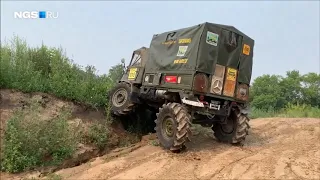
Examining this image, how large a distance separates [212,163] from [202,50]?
2709 mm

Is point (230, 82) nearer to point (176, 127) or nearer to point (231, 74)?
point (231, 74)

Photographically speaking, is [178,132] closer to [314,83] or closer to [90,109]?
[90,109]

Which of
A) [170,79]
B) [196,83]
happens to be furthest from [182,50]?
[196,83]

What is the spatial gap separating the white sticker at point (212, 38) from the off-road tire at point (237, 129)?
6.64ft

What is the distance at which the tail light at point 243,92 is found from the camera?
9.32 metres

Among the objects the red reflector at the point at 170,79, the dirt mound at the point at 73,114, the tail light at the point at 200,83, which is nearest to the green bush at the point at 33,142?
the dirt mound at the point at 73,114

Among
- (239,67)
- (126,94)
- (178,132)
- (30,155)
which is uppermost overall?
(239,67)

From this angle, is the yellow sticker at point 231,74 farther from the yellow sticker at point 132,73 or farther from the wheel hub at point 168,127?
the yellow sticker at point 132,73

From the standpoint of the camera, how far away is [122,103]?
10.5 metres

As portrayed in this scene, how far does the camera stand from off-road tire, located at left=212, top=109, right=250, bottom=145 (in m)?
9.38

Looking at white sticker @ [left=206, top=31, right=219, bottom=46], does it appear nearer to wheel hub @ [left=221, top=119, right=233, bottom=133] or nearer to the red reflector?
the red reflector

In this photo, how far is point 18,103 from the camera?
9.13 meters

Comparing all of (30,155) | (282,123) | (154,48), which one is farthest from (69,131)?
(282,123)

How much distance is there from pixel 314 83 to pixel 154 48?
33.7 m
